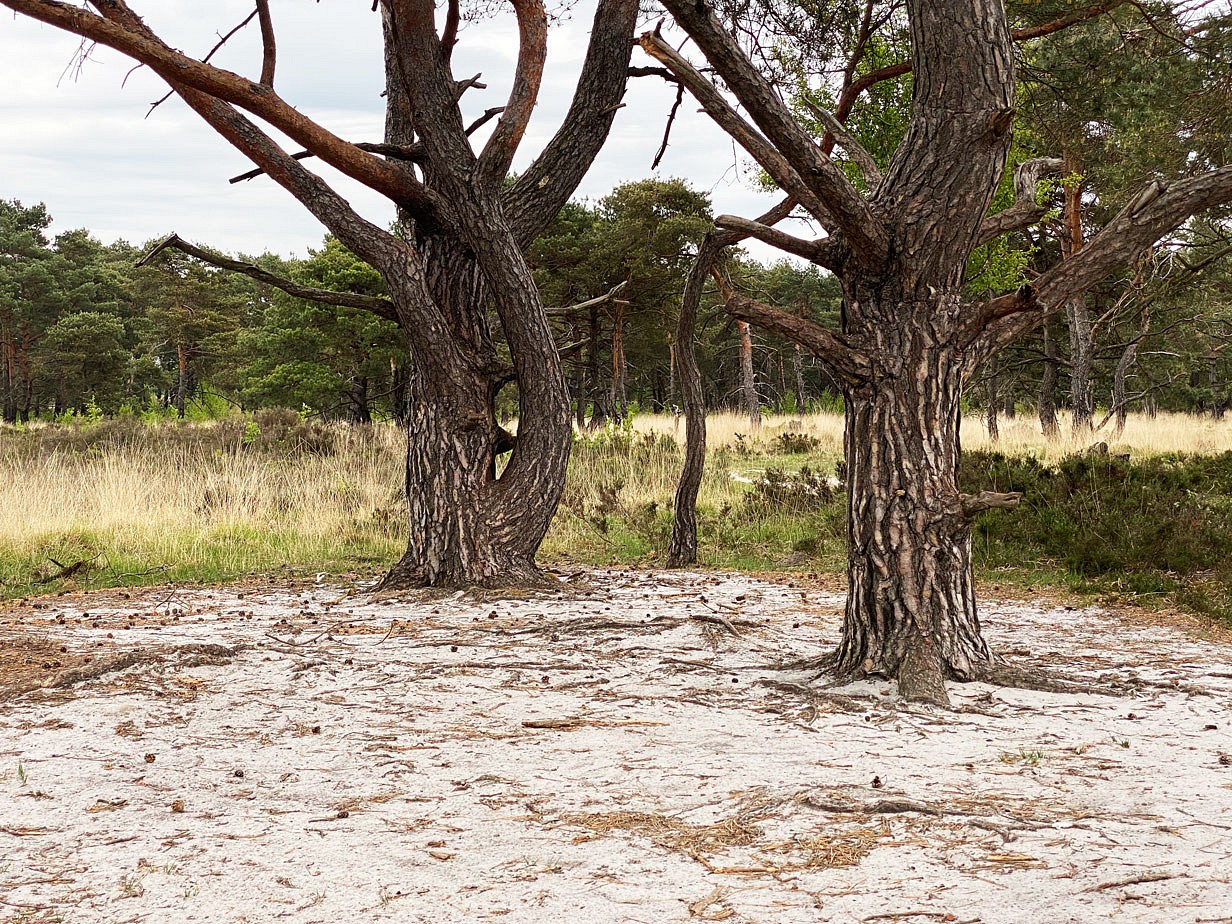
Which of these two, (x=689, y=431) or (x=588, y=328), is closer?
(x=689, y=431)

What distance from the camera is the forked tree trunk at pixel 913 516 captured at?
5070mm

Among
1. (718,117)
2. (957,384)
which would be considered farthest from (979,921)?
(718,117)

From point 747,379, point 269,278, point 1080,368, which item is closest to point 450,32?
point 269,278

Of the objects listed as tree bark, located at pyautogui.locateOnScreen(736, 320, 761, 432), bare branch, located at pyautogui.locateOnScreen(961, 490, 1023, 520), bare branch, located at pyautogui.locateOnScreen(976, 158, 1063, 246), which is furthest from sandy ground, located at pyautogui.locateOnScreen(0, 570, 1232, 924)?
tree bark, located at pyautogui.locateOnScreen(736, 320, 761, 432)

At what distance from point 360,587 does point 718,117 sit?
5389mm

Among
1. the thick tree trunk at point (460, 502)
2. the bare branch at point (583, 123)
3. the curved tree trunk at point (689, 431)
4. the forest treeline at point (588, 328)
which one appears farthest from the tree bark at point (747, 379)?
the thick tree trunk at point (460, 502)

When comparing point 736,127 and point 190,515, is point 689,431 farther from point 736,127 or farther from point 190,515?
point 190,515

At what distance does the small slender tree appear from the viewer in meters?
8.27

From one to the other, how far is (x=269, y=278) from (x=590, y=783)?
18.7 ft

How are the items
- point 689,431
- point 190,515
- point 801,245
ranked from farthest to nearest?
1. point 190,515
2. point 689,431
3. point 801,245

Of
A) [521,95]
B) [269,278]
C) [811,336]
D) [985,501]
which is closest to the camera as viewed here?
[985,501]

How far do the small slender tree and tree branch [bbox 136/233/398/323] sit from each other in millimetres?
40

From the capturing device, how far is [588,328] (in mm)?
34250

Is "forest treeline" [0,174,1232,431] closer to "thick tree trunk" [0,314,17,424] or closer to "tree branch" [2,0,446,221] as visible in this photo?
"thick tree trunk" [0,314,17,424]
